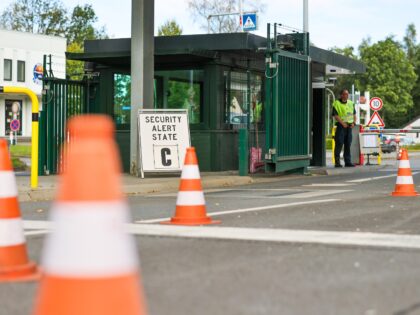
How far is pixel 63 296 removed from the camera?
267 centimetres

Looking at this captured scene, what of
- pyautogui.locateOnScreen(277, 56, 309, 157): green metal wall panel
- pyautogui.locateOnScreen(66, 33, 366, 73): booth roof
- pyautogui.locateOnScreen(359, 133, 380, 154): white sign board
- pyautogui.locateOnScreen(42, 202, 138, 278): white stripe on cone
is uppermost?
pyautogui.locateOnScreen(66, 33, 366, 73): booth roof

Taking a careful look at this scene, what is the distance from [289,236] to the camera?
720cm

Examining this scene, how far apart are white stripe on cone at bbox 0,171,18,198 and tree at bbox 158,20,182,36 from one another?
5873 centimetres

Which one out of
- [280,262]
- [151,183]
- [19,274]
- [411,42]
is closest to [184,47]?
[151,183]

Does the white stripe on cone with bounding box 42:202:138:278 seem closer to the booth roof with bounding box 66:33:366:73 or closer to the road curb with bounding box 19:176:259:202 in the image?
the road curb with bounding box 19:176:259:202

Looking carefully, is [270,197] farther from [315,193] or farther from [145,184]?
[145,184]

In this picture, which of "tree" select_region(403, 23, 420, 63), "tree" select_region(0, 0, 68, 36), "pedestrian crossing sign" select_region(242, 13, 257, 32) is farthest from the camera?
"tree" select_region(403, 23, 420, 63)

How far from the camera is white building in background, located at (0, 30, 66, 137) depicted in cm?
5988

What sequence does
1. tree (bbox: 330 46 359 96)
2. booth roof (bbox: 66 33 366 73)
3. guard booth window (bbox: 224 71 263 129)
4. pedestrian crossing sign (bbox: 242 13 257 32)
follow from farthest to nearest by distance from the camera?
tree (bbox: 330 46 359 96)
pedestrian crossing sign (bbox: 242 13 257 32)
guard booth window (bbox: 224 71 263 129)
booth roof (bbox: 66 33 366 73)

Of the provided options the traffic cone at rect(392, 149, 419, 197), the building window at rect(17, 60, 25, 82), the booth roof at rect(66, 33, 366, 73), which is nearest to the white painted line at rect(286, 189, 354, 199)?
the traffic cone at rect(392, 149, 419, 197)

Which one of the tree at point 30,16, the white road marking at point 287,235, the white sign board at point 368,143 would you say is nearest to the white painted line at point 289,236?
the white road marking at point 287,235

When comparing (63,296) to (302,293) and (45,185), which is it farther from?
(45,185)

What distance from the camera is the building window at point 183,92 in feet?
61.9

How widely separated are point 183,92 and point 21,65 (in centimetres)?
4525
